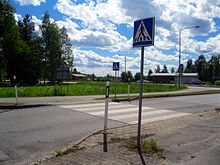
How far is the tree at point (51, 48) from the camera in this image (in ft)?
189

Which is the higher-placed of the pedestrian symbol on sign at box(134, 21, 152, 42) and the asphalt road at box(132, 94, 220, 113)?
the pedestrian symbol on sign at box(134, 21, 152, 42)

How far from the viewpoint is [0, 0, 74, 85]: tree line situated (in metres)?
47.2

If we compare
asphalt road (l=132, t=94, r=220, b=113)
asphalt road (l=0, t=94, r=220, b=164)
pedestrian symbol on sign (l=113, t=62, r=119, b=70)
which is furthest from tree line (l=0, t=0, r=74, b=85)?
asphalt road (l=0, t=94, r=220, b=164)

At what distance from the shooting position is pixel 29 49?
53.4 metres

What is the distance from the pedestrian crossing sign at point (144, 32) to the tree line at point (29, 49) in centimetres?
4353

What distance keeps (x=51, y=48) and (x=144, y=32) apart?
5431cm

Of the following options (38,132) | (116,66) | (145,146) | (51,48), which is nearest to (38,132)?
(38,132)

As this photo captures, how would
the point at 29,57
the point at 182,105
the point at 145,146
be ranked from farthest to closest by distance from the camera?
1. the point at 29,57
2. the point at 182,105
3. the point at 145,146

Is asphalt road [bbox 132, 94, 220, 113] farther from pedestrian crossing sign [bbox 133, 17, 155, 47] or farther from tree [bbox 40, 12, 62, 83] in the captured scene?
tree [bbox 40, 12, 62, 83]

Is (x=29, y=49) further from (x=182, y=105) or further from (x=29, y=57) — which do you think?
(x=182, y=105)

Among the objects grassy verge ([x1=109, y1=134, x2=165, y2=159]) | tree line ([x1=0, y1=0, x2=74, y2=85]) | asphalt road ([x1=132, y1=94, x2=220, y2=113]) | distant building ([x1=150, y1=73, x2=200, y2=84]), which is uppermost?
tree line ([x1=0, y1=0, x2=74, y2=85])

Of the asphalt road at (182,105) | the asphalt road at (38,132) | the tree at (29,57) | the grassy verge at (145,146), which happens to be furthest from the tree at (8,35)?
the grassy verge at (145,146)

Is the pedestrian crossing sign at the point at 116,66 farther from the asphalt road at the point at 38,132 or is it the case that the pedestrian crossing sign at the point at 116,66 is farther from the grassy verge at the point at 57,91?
the asphalt road at the point at 38,132

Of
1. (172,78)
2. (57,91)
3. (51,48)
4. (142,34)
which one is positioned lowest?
(57,91)
